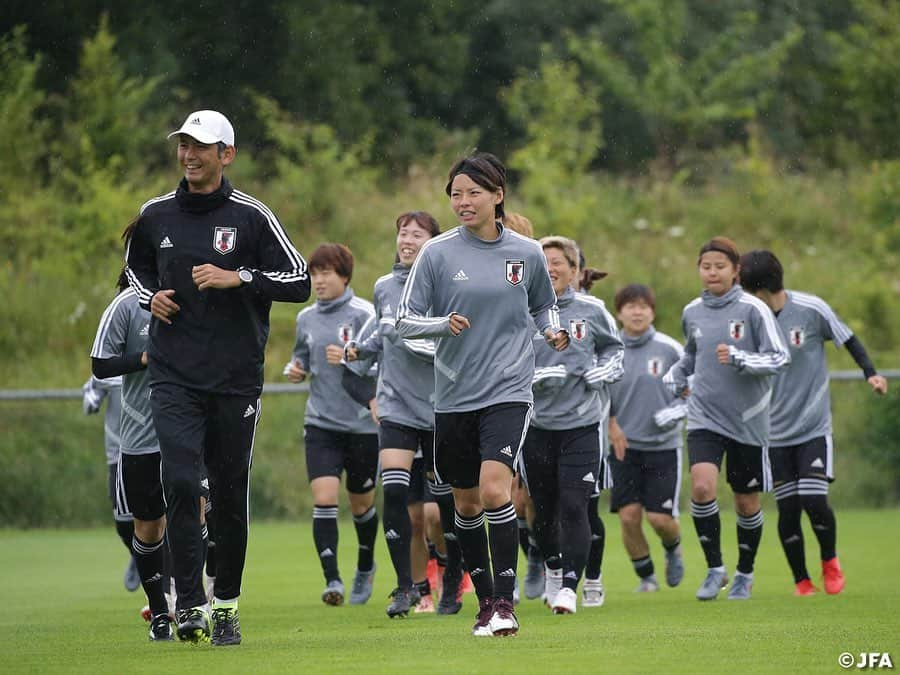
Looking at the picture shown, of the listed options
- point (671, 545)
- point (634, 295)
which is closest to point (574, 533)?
point (671, 545)

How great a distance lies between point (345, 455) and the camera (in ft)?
39.3

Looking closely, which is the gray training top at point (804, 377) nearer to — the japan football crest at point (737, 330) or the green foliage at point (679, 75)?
the japan football crest at point (737, 330)

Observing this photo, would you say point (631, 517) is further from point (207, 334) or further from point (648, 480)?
point (207, 334)

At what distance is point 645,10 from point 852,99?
487cm

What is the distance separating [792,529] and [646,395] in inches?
70.8

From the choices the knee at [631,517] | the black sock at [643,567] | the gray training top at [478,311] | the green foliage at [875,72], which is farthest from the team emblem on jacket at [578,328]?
the green foliage at [875,72]

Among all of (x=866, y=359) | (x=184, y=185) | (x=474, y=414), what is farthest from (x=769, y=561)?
(x=184, y=185)

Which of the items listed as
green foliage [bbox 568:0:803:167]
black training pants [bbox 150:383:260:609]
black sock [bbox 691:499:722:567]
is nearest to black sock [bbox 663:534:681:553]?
black sock [bbox 691:499:722:567]

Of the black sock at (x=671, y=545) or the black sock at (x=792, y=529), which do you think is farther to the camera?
the black sock at (x=671, y=545)

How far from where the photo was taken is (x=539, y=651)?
7598mm

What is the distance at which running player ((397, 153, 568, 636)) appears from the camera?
27.2 feet

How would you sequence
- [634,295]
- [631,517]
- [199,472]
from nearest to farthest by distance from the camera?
[199,472] → [631,517] → [634,295]

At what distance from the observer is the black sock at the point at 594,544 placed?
37.6 ft

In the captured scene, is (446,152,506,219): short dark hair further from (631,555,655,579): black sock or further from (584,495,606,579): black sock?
(631,555,655,579): black sock
